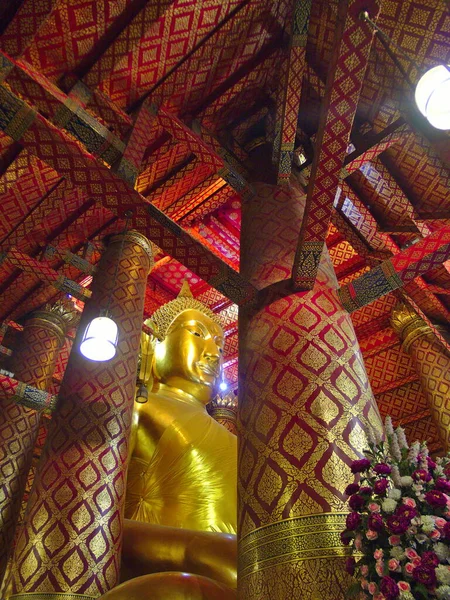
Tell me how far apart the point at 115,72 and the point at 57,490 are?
2.92 metres

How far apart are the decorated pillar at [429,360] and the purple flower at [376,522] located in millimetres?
3619

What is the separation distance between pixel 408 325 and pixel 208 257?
12.0ft

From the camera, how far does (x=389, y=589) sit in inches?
46.0

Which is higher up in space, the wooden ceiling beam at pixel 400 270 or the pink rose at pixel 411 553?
the wooden ceiling beam at pixel 400 270

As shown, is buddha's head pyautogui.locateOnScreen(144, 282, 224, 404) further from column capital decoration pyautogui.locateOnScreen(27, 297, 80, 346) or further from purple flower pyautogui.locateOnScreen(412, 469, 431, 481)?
purple flower pyautogui.locateOnScreen(412, 469, 431, 481)

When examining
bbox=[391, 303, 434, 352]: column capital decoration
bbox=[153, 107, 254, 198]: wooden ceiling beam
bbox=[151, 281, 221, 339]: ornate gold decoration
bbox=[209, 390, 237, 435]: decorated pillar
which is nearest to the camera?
bbox=[153, 107, 254, 198]: wooden ceiling beam

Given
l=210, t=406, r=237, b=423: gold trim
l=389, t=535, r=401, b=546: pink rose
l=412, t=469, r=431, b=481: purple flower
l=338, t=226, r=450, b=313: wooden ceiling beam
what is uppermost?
l=210, t=406, r=237, b=423: gold trim

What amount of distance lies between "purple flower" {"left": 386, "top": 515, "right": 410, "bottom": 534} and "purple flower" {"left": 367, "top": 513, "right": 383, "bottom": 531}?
0.08ft

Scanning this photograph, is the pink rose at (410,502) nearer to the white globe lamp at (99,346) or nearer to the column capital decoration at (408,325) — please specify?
the white globe lamp at (99,346)

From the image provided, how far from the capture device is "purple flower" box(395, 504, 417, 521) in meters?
1.26

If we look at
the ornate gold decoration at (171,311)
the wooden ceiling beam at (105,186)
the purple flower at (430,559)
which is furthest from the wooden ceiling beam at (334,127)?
the ornate gold decoration at (171,311)

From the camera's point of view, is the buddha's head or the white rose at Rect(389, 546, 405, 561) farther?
the buddha's head

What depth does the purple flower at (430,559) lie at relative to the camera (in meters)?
1.18

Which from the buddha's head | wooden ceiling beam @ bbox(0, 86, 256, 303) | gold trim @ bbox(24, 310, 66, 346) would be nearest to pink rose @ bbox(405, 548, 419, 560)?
wooden ceiling beam @ bbox(0, 86, 256, 303)
